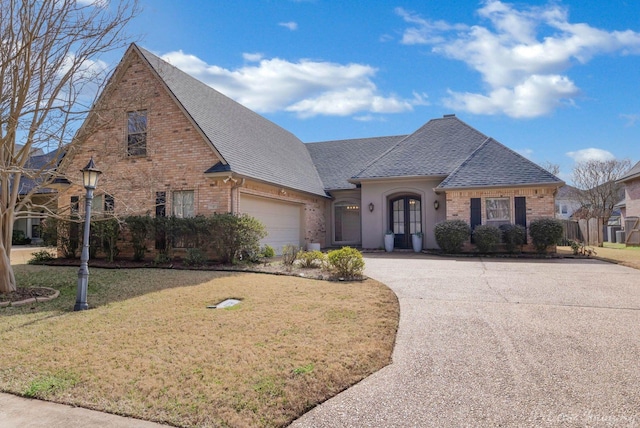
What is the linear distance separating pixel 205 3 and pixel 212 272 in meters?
7.28

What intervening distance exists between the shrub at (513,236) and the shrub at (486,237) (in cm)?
38

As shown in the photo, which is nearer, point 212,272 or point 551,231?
point 212,272

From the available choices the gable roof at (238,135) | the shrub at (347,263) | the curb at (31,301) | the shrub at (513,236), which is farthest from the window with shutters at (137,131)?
the shrub at (513,236)

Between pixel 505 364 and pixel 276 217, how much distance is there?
1272 cm

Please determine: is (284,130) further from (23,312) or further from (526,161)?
(23,312)

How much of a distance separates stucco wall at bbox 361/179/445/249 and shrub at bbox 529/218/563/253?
12.2 feet

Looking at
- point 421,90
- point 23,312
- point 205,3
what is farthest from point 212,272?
point 421,90

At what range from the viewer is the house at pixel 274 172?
42.9 feet

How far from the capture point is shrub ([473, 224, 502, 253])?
14.9 m

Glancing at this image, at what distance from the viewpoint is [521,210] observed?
51.6ft

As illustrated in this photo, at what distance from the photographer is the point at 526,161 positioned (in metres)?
16.6

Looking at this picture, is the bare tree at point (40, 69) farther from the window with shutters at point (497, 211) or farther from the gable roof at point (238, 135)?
the window with shutters at point (497, 211)

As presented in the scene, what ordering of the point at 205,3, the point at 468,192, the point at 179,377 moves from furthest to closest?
the point at 468,192
the point at 205,3
the point at 179,377

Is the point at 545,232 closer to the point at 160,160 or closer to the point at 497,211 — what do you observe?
the point at 497,211
